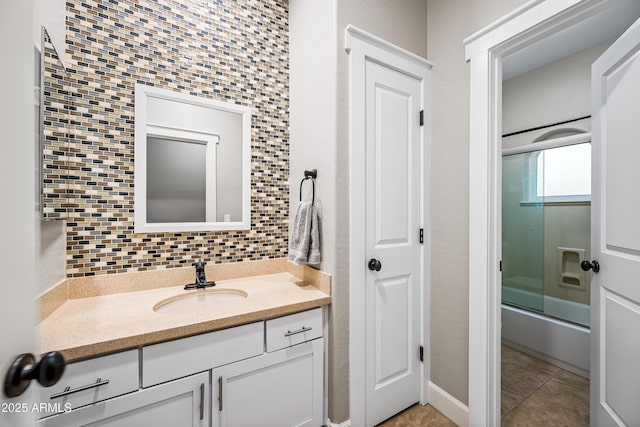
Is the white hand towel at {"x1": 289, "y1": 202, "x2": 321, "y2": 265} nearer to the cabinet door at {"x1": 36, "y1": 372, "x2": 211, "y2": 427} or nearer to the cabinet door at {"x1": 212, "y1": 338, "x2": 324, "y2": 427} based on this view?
the cabinet door at {"x1": 212, "y1": 338, "x2": 324, "y2": 427}

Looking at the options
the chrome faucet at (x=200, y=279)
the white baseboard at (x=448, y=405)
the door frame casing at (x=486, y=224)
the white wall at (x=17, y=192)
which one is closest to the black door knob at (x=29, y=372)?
the white wall at (x=17, y=192)

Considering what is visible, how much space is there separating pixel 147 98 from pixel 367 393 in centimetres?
201

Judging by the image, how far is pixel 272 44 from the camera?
5.91 feet

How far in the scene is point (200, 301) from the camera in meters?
1.46

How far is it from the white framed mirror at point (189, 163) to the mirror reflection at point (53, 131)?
274mm

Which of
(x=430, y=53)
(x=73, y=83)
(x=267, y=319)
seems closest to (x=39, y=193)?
(x=73, y=83)

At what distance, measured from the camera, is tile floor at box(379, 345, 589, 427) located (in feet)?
5.31

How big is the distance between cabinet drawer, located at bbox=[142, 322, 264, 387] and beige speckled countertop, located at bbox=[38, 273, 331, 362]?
0.04 meters

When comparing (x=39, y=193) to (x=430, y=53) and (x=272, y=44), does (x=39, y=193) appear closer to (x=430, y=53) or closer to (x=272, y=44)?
(x=272, y=44)

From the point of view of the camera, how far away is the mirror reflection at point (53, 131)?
1.07 m

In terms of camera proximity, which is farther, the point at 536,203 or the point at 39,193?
the point at 536,203

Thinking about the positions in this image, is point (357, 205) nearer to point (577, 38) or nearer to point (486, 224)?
point (486, 224)

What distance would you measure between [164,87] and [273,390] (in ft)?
5.44

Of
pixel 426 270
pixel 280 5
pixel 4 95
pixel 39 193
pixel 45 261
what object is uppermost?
pixel 280 5
